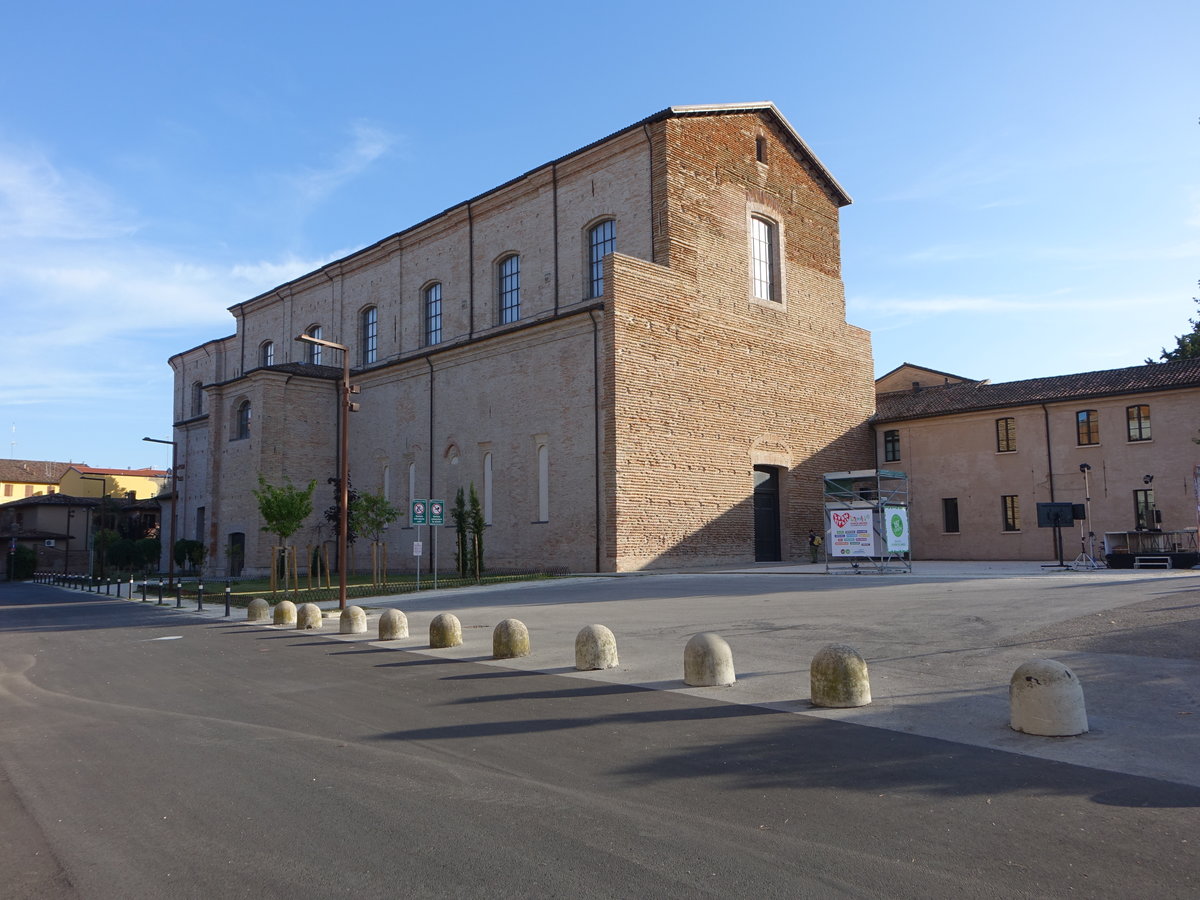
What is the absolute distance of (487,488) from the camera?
33562 millimetres

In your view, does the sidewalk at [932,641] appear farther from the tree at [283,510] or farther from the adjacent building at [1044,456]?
the adjacent building at [1044,456]

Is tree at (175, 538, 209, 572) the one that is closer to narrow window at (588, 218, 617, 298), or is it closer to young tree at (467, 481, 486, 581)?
young tree at (467, 481, 486, 581)

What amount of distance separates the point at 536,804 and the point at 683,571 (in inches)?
900

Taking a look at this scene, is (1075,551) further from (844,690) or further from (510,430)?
(844,690)

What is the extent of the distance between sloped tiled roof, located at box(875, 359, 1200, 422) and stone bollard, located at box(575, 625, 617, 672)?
1168 inches

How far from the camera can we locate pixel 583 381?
1161 inches

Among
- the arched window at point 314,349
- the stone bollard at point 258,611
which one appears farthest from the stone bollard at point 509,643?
the arched window at point 314,349

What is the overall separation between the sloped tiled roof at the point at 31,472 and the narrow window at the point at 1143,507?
3907 inches

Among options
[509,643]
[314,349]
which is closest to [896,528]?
[509,643]

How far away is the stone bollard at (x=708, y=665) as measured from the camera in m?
9.62

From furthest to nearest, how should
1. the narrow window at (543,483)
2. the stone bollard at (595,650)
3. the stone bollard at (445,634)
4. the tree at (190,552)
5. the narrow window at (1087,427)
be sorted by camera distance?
the tree at (190,552) → the narrow window at (1087,427) → the narrow window at (543,483) → the stone bollard at (445,634) → the stone bollard at (595,650)

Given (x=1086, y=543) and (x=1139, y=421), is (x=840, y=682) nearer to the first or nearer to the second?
(x=1086, y=543)

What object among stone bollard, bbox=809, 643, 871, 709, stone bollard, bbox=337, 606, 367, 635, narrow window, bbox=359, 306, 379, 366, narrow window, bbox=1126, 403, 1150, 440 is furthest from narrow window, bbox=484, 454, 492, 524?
stone bollard, bbox=809, 643, 871, 709

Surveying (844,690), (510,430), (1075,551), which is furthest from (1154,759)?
(1075,551)
